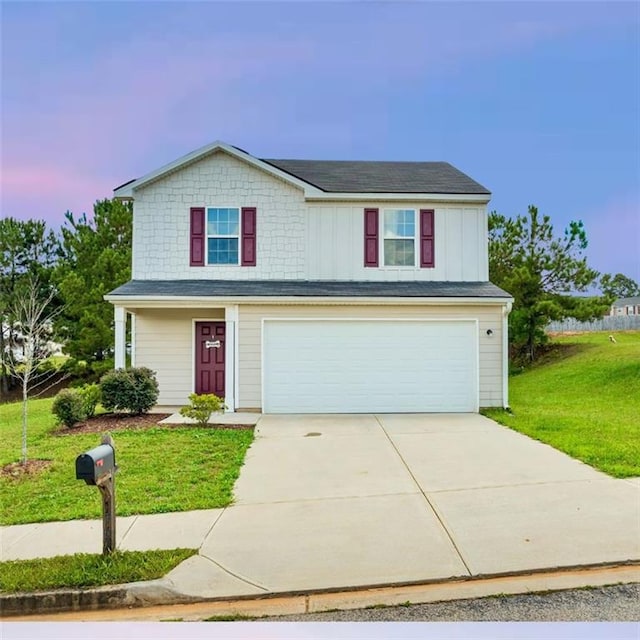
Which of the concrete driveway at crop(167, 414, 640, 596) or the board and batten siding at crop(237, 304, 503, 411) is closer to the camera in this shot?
the concrete driveway at crop(167, 414, 640, 596)

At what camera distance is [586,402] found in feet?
46.0

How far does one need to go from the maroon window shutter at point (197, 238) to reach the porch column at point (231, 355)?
207cm

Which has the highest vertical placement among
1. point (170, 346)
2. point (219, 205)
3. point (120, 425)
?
point (219, 205)

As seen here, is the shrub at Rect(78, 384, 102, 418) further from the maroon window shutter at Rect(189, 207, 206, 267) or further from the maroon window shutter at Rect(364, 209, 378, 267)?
the maroon window shutter at Rect(364, 209, 378, 267)

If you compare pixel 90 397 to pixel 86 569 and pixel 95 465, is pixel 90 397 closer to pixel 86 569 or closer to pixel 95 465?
pixel 86 569

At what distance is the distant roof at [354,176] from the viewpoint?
1292cm

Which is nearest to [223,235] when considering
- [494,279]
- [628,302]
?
[494,279]

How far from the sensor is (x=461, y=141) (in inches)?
735

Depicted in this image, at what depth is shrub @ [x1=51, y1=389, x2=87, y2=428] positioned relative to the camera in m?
9.75

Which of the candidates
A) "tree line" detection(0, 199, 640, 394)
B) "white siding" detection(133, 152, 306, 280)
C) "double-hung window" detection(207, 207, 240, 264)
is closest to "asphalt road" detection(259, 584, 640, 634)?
"white siding" detection(133, 152, 306, 280)

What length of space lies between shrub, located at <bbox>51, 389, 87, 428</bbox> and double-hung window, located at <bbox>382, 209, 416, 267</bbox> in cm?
813

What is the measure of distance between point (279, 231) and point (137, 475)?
26.7 ft

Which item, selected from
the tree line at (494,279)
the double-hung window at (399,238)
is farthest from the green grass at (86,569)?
the tree line at (494,279)

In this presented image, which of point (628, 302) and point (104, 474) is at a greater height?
point (628, 302)
